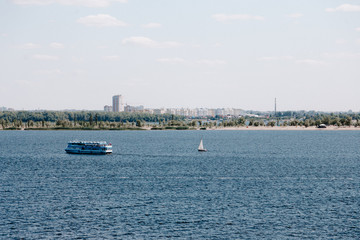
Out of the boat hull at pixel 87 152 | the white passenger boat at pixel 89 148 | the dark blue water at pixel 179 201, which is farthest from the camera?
the white passenger boat at pixel 89 148

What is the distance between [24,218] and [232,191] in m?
43.4

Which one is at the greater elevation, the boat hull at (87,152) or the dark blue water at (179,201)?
the boat hull at (87,152)

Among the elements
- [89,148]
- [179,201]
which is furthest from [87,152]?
[179,201]

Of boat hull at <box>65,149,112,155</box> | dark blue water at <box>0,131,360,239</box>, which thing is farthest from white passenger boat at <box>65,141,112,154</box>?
dark blue water at <box>0,131,360,239</box>

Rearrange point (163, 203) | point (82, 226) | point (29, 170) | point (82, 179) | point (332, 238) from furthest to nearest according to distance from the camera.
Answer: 1. point (29, 170)
2. point (82, 179)
3. point (163, 203)
4. point (82, 226)
5. point (332, 238)

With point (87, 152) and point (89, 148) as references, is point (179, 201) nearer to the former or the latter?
point (87, 152)

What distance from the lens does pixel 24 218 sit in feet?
242

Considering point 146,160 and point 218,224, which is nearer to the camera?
point 218,224

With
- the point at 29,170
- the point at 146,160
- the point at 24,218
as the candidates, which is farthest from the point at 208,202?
the point at 146,160

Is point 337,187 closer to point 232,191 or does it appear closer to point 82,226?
point 232,191

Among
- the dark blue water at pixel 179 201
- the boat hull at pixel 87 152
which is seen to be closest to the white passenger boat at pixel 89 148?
the boat hull at pixel 87 152

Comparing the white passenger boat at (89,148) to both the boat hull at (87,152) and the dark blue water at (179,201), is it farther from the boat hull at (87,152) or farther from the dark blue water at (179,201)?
the dark blue water at (179,201)

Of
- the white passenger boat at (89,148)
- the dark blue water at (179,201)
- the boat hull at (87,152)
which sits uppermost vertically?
the white passenger boat at (89,148)

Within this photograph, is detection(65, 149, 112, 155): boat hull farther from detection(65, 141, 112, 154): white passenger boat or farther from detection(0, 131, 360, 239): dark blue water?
detection(0, 131, 360, 239): dark blue water
